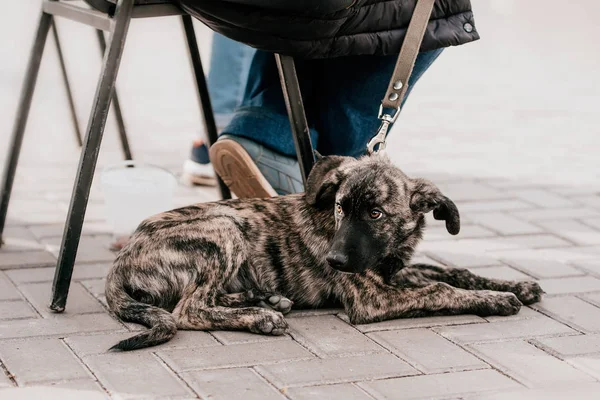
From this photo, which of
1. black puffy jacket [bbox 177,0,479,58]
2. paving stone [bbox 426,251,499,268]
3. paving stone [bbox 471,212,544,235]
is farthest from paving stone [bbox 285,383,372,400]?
paving stone [bbox 471,212,544,235]

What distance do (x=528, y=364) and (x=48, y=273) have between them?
84.6 inches

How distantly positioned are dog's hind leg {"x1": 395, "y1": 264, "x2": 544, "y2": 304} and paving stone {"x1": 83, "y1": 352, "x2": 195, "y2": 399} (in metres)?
1.21

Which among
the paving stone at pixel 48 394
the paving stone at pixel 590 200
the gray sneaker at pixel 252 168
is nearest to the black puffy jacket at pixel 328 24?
the gray sneaker at pixel 252 168

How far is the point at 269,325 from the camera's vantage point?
3.87 metres

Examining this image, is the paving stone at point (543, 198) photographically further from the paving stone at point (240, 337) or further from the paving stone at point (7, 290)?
the paving stone at point (7, 290)

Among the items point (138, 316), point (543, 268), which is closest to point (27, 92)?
point (138, 316)

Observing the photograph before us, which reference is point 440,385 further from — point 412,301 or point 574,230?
point 574,230

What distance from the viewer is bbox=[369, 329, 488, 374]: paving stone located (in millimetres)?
3621

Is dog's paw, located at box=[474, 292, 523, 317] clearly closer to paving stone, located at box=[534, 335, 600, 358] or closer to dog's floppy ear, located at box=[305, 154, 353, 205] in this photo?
paving stone, located at box=[534, 335, 600, 358]

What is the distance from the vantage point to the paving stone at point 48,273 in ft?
14.8

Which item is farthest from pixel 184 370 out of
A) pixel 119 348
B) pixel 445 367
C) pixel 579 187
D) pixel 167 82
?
pixel 167 82

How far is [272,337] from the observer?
388 centimetres

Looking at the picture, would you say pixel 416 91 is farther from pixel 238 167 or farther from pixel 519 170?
pixel 238 167

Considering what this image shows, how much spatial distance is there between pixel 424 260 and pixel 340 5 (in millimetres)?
1539
